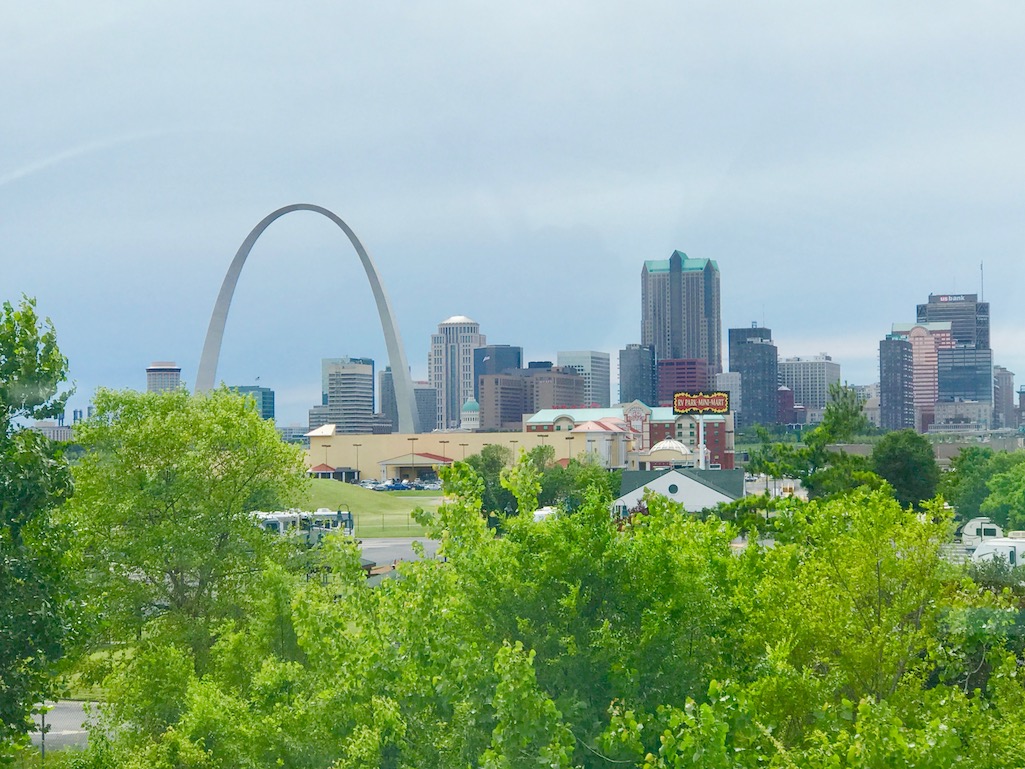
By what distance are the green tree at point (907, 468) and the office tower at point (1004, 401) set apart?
64.0 metres

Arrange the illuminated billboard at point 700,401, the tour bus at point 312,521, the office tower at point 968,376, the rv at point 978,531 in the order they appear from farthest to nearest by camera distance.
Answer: the office tower at point 968,376 < the illuminated billboard at point 700,401 < the rv at point 978,531 < the tour bus at point 312,521

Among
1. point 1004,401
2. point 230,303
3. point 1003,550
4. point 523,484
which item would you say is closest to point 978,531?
point 1003,550

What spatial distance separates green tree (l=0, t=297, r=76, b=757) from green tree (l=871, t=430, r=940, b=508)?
43.5 metres

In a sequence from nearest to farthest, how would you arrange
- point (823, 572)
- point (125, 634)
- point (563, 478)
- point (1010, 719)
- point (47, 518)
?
point (1010, 719), point (823, 572), point (47, 518), point (125, 634), point (563, 478)

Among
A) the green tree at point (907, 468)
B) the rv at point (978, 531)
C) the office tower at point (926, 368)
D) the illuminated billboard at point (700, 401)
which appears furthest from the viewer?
the office tower at point (926, 368)

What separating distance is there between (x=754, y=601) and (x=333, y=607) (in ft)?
15.8

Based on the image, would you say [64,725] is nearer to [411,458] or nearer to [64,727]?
[64,727]

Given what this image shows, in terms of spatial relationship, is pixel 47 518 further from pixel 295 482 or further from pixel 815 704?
pixel 815 704

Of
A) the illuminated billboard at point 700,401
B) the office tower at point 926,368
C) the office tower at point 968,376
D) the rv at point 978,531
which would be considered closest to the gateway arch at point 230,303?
the illuminated billboard at point 700,401

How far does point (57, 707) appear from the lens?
2586 centimetres

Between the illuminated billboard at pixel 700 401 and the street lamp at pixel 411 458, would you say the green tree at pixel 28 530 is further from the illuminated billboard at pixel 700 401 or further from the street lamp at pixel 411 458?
the street lamp at pixel 411 458

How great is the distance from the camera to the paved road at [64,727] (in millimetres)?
21844

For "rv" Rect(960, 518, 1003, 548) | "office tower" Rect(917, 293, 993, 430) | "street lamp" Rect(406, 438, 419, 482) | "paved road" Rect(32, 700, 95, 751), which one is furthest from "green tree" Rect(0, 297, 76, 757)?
"office tower" Rect(917, 293, 993, 430)

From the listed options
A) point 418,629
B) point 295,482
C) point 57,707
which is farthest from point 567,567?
point 57,707
